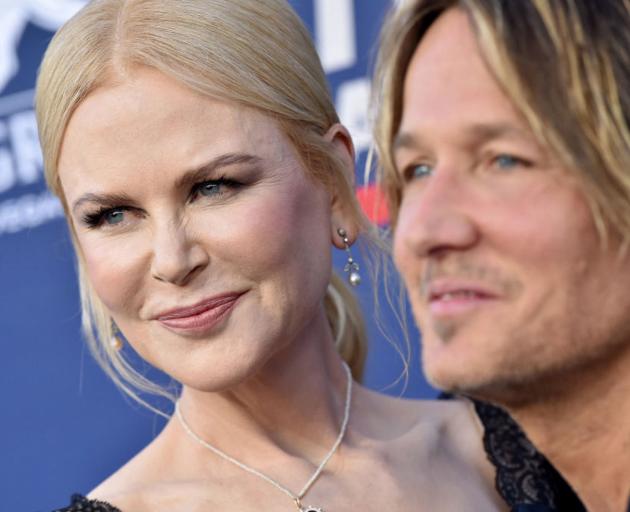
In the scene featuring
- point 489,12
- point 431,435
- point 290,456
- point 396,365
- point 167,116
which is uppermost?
point 489,12

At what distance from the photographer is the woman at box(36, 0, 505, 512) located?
2133mm

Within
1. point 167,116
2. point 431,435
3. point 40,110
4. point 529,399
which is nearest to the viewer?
point 529,399

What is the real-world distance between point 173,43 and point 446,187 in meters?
0.80

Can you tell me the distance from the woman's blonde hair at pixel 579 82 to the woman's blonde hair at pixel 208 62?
77 centimetres

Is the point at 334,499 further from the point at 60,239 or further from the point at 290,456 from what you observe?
the point at 60,239

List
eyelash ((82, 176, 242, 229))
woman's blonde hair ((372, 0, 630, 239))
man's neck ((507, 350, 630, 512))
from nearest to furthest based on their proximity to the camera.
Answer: woman's blonde hair ((372, 0, 630, 239)) < man's neck ((507, 350, 630, 512)) < eyelash ((82, 176, 242, 229))

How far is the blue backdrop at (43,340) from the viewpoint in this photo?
3408 mm

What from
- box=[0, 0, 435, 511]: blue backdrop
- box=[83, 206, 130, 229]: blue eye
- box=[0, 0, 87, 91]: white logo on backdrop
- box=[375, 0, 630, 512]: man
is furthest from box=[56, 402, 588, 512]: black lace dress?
box=[0, 0, 87, 91]: white logo on backdrop

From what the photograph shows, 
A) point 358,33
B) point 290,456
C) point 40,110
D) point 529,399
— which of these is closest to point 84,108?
point 40,110

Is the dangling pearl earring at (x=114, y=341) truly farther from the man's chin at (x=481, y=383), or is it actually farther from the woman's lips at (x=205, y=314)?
the man's chin at (x=481, y=383)

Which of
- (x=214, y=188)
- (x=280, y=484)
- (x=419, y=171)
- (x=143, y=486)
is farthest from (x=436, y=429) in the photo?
(x=419, y=171)

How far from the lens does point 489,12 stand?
1554mm

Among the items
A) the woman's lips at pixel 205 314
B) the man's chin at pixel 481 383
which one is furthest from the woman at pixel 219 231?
the man's chin at pixel 481 383

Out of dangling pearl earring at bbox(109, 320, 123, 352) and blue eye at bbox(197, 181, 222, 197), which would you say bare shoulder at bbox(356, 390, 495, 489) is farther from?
blue eye at bbox(197, 181, 222, 197)
